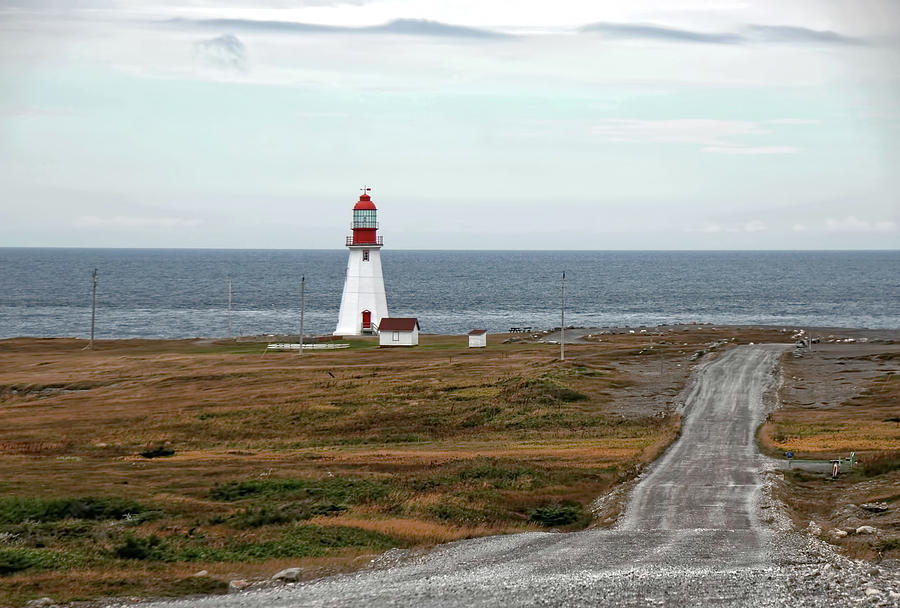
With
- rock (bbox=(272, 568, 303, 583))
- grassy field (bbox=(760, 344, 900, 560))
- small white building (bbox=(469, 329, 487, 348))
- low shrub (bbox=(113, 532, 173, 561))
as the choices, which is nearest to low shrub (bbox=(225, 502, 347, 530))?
low shrub (bbox=(113, 532, 173, 561))

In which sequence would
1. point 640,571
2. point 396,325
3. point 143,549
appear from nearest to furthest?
point 640,571
point 143,549
point 396,325

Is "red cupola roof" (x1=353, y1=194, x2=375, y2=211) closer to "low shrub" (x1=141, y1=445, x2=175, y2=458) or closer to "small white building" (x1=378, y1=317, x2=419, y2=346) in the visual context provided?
"small white building" (x1=378, y1=317, x2=419, y2=346)

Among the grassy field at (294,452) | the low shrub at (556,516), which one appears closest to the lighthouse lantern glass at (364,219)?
the grassy field at (294,452)

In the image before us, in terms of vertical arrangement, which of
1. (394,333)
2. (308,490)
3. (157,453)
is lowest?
(157,453)

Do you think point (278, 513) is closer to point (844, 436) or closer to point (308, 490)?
point (308, 490)

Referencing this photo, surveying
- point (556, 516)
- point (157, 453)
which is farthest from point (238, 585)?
point (157, 453)

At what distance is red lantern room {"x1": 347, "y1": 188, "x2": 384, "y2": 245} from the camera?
98188 millimetres

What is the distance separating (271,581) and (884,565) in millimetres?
14801

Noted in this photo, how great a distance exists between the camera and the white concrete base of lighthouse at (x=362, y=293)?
319ft

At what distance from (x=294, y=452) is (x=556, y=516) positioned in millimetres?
20783

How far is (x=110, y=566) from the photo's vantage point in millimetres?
25672

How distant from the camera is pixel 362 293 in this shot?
99250 mm

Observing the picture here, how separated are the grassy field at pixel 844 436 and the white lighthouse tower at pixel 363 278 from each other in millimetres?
38987

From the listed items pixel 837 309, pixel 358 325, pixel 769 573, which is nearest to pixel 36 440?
pixel 769 573
